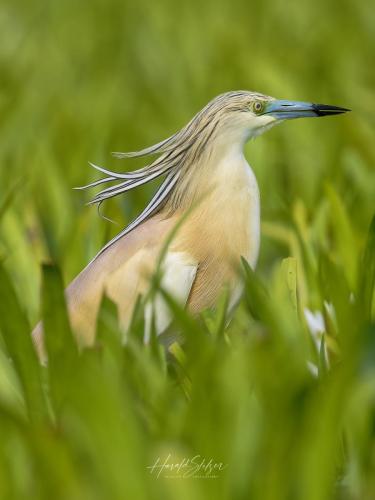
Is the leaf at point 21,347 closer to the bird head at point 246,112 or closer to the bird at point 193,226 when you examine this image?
the bird at point 193,226

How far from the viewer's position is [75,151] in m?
3.38

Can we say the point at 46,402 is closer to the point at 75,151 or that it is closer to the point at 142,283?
the point at 142,283

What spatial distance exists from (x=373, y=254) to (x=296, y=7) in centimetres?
375

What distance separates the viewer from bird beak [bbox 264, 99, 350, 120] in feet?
6.96

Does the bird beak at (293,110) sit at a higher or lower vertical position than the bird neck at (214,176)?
higher

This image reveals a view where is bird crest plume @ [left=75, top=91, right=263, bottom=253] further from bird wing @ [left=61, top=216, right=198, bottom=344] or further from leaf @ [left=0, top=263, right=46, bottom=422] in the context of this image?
leaf @ [left=0, top=263, right=46, bottom=422]

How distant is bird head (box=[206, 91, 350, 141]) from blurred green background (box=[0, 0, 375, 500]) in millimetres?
247

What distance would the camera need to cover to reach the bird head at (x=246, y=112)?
207 centimetres

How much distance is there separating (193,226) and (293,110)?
13.6 inches

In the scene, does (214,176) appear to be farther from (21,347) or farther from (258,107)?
(21,347)

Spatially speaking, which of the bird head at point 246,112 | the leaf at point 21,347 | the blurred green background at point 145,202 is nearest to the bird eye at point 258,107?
the bird head at point 246,112

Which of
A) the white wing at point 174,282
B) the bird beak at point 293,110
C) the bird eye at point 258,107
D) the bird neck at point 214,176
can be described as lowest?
the white wing at point 174,282

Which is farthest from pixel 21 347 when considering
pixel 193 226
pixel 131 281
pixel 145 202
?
pixel 145 202

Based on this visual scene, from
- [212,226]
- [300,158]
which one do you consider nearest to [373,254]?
[212,226]
